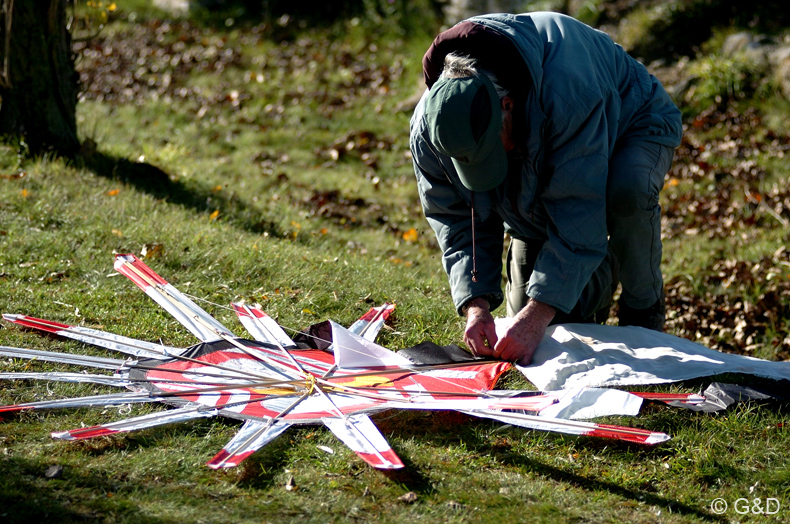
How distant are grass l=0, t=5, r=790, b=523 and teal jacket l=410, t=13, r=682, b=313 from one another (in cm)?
51

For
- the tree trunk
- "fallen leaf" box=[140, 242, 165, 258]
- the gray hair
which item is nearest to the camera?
the gray hair

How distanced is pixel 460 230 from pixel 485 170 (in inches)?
22.4

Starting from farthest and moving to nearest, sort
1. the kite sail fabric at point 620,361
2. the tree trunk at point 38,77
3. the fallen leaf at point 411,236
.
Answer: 1. the fallen leaf at point 411,236
2. the tree trunk at point 38,77
3. the kite sail fabric at point 620,361

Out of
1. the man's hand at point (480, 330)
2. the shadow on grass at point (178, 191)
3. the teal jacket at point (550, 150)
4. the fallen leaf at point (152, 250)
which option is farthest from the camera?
the shadow on grass at point (178, 191)

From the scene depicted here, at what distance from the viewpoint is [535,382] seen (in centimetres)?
286

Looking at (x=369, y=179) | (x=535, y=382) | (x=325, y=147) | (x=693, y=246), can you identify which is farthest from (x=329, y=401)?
(x=325, y=147)

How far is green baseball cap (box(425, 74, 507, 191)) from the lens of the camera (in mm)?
2387

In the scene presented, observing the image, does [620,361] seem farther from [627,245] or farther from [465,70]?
[465,70]

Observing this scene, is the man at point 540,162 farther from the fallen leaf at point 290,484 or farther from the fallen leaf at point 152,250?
the fallen leaf at point 152,250

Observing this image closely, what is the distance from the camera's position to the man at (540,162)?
2529 millimetres

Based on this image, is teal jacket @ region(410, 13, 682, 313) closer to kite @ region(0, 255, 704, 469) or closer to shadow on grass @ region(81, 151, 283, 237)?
kite @ region(0, 255, 704, 469)

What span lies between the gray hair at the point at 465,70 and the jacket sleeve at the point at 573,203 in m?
0.22

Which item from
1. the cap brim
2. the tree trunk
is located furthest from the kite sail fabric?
the tree trunk

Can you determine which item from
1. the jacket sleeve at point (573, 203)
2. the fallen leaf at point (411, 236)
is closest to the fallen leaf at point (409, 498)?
the jacket sleeve at point (573, 203)
